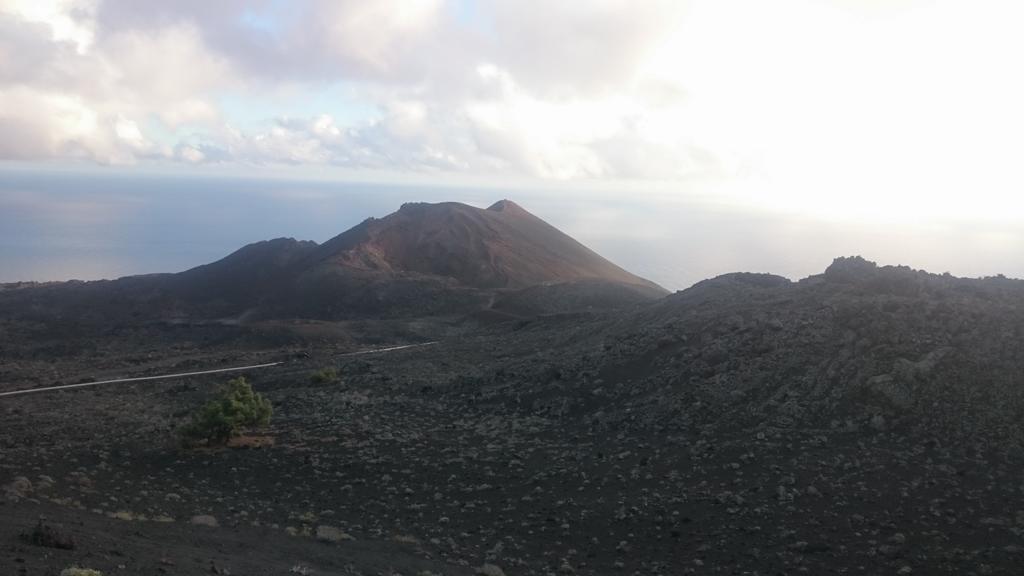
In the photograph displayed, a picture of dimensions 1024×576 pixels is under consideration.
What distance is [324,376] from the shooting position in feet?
70.5

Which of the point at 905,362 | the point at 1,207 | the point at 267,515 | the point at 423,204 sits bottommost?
the point at 267,515

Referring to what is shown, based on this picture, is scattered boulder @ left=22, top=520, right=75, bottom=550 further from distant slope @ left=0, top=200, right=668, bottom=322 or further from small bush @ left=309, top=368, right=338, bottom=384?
distant slope @ left=0, top=200, right=668, bottom=322

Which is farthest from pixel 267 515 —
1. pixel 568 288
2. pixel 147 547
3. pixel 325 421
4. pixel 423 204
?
pixel 423 204

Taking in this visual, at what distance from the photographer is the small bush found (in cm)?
2149

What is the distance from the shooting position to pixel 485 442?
47.8ft

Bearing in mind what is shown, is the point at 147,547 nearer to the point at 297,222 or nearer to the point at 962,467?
the point at 962,467

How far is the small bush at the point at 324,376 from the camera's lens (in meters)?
21.5

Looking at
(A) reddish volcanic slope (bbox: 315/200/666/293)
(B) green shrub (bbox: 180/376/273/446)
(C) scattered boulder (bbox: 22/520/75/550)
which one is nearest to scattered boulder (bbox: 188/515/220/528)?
(C) scattered boulder (bbox: 22/520/75/550)

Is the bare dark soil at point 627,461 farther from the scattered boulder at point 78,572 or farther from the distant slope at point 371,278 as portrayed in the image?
the distant slope at point 371,278

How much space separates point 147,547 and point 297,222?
17899 cm

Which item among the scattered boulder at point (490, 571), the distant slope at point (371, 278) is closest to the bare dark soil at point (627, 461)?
the scattered boulder at point (490, 571)

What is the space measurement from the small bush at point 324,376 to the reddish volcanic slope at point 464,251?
29.1 m

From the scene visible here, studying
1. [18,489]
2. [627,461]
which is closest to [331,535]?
[18,489]

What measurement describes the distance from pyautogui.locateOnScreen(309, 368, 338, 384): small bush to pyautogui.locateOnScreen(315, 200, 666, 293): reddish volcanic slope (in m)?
29.1
